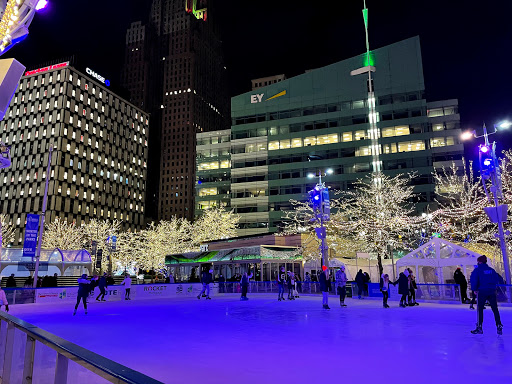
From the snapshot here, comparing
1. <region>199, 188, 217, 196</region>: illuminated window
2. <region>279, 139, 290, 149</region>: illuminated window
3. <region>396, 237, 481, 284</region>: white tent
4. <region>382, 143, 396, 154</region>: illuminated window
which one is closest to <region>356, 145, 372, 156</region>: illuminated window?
<region>382, 143, 396, 154</region>: illuminated window

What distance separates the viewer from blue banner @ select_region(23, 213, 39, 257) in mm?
25641

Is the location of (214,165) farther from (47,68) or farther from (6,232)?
(47,68)

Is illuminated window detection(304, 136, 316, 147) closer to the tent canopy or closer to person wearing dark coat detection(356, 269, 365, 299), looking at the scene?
the tent canopy

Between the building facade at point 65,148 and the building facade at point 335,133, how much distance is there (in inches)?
1885

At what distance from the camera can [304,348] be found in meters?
8.57

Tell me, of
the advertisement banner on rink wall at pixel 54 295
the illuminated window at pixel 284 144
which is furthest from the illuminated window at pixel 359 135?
the advertisement banner on rink wall at pixel 54 295

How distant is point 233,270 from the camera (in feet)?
131

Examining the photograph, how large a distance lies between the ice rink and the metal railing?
2.33m

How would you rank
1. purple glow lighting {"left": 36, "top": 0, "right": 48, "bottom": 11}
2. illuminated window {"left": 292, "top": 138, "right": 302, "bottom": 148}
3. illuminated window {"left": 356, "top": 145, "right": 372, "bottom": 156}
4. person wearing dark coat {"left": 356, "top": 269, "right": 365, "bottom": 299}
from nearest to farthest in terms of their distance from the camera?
purple glow lighting {"left": 36, "top": 0, "right": 48, "bottom": 11} < person wearing dark coat {"left": 356, "top": 269, "right": 365, "bottom": 299} < illuminated window {"left": 356, "top": 145, "right": 372, "bottom": 156} < illuminated window {"left": 292, "top": 138, "right": 302, "bottom": 148}

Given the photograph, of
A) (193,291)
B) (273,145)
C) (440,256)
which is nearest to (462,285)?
(440,256)

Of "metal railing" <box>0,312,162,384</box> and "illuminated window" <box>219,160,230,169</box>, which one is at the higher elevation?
"illuminated window" <box>219,160,230,169</box>

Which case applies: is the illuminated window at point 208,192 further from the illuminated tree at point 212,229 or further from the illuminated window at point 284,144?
the illuminated tree at point 212,229

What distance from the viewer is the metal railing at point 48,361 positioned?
2.38 meters

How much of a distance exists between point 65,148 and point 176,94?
82599 mm
